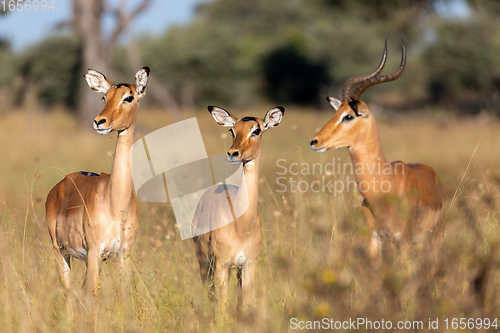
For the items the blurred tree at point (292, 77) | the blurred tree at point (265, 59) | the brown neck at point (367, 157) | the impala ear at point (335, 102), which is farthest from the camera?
the blurred tree at point (292, 77)

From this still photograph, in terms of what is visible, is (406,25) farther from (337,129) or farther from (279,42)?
(337,129)

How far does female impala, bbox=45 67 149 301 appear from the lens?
450 centimetres

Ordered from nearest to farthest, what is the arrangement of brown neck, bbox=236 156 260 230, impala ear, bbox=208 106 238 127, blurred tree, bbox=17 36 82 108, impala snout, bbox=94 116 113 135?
impala snout, bbox=94 116 113 135 < brown neck, bbox=236 156 260 230 < impala ear, bbox=208 106 238 127 < blurred tree, bbox=17 36 82 108

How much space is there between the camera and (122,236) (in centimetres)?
454

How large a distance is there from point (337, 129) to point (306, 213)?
1097mm

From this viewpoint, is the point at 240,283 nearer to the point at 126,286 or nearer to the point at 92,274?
the point at 126,286

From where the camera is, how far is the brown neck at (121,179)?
457 centimetres

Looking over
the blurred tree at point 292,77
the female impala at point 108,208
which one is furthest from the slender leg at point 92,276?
the blurred tree at point 292,77

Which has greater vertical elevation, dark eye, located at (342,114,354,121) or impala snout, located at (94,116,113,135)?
impala snout, located at (94,116,113,135)

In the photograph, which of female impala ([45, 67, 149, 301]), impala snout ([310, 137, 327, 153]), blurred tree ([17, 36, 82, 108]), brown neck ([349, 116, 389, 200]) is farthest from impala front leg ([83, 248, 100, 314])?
blurred tree ([17, 36, 82, 108])

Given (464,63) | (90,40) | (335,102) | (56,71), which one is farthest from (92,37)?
(464,63)

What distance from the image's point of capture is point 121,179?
460cm

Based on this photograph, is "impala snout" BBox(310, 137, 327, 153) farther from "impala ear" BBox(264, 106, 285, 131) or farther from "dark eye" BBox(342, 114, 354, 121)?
"impala ear" BBox(264, 106, 285, 131)

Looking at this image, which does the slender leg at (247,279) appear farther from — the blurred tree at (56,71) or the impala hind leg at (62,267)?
the blurred tree at (56,71)
